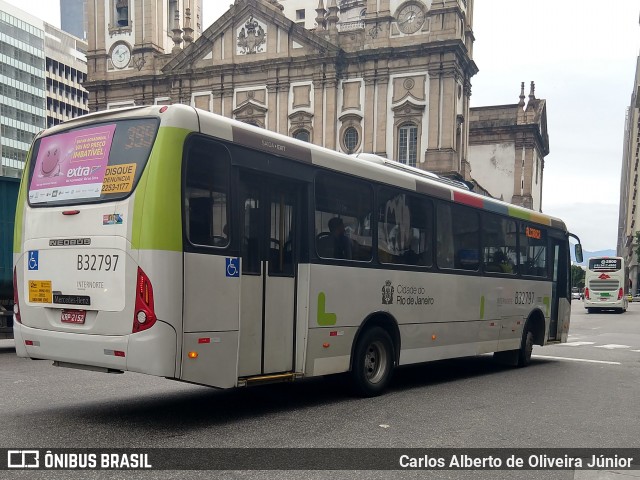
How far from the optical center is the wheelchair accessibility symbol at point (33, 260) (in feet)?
24.0

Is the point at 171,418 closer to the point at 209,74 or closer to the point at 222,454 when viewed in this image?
the point at 222,454

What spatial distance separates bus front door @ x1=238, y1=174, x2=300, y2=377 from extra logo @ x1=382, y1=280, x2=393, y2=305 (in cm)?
174

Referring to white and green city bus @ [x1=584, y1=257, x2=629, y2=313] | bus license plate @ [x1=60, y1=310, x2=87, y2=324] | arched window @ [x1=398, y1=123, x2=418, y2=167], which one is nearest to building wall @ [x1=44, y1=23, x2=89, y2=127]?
arched window @ [x1=398, y1=123, x2=418, y2=167]

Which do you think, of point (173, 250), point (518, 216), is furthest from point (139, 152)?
point (518, 216)

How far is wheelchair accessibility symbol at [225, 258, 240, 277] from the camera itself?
7.09m

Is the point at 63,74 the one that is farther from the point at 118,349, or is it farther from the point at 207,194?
the point at 118,349

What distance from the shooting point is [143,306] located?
6480 millimetres

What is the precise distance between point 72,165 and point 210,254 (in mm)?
1696

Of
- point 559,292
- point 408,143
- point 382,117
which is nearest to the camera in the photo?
point 559,292

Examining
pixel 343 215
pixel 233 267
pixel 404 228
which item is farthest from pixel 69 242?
pixel 404 228

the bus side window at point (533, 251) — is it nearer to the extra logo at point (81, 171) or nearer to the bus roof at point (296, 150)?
the bus roof at point (296, 150)

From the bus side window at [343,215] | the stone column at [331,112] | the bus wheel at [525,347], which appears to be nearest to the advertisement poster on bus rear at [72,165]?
the bus side window at [343,215]

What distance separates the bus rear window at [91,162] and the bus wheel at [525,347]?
28.1ft

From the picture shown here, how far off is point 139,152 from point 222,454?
2789mm
